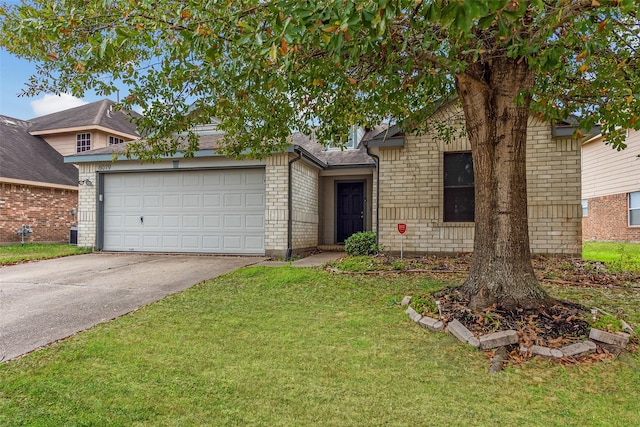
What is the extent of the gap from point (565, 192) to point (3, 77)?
14.1 meters

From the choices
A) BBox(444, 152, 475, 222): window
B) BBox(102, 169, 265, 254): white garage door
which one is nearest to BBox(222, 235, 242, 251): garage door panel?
BBox(102, 169, 265, 254): white garage door

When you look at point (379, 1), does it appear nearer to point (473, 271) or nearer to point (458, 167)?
point (473, 271)

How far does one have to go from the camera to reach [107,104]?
1995 centimetres

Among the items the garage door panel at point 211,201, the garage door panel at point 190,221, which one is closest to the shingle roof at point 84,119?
the garage door panel at point 190,221

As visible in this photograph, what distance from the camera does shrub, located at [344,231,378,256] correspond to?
944 centimetres

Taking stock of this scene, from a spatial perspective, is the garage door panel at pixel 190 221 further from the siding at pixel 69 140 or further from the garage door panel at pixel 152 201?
the siding at pixel 69 140

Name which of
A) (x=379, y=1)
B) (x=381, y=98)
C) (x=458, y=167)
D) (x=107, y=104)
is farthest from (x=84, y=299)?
(x=107, y=104)

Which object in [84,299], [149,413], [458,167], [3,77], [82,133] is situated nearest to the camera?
[149,413]

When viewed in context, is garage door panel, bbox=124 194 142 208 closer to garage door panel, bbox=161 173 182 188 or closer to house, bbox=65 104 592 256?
house, bbox=65 104 592 256

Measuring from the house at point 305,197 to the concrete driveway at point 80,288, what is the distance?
1.16m

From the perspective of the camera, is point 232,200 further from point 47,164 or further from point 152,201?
point 47,164

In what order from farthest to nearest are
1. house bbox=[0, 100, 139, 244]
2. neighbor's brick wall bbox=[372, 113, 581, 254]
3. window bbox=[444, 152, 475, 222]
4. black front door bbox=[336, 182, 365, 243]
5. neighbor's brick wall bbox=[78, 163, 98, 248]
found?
house bbox=[0, 100, 139, 244] < black front door bbox=[336, 182, 365, 243] < neighbor's brick wall bbox=[78, 163, 98, 248] < window bbox=[444, 152, 475, 222] < neighbor's brick wall bbox=[372, 113, 581, 254]

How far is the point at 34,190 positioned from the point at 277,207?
34.7ft

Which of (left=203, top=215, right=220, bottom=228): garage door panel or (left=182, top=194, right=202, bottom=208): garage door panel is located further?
(left=182, top=194, right=202, bottom=208): garage door panel
